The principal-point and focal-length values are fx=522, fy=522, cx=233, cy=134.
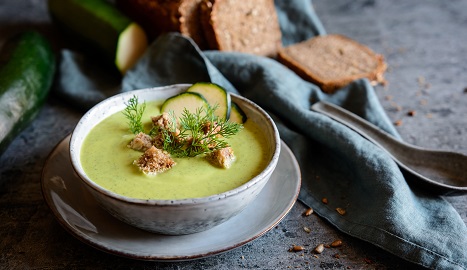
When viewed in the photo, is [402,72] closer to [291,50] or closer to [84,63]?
[291,50]

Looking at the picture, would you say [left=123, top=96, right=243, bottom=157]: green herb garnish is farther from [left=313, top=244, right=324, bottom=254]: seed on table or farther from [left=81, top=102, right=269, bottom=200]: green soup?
[left=313, top=244, right=324, bottom=254]: seed on table

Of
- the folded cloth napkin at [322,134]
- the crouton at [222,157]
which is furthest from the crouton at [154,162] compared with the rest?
the folded cloth napkin at [322,134]

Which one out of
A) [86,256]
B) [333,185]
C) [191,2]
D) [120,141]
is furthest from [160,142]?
[191,2]

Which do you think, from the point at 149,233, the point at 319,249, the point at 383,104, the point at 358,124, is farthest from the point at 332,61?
the point at 149,233

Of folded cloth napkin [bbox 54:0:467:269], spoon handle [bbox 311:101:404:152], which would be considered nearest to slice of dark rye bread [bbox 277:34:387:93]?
folded cloth napkin [bbox 54:0:467:269]

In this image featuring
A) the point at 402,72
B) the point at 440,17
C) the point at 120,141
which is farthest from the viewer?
the point at 440,17

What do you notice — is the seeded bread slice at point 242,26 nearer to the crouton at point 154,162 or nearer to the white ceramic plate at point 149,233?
the white ceramic plate at point 149,233

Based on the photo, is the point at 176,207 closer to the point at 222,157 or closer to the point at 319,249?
the point at 222,157
